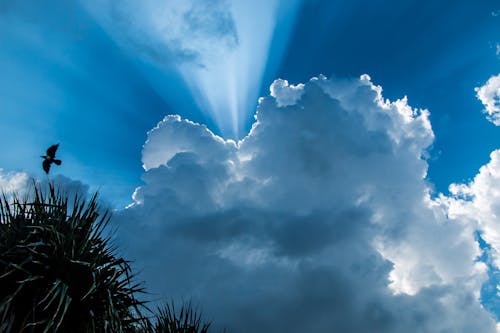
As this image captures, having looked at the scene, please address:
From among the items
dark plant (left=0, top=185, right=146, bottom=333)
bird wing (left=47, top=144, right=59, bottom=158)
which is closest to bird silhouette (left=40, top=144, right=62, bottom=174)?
bird wing (left=47, top=144, right=59, bottom=158)

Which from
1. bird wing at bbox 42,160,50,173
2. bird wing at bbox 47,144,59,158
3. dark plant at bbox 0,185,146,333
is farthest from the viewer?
bird wing at bbox 47,144,59,158

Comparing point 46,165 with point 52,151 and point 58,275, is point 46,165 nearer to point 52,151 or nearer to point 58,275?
point 52,151

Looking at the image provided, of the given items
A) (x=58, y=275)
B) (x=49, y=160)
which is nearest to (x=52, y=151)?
(x=49, y=160)

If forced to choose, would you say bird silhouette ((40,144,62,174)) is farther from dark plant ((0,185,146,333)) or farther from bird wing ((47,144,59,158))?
dark plant ((0,185,146,333))

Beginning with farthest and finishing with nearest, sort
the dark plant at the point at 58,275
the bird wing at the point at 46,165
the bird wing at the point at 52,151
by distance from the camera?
1. the bird wing at the point at 52,151
2. the bird wing at the point at 46,165
3. the dark plant at the point at 58,275

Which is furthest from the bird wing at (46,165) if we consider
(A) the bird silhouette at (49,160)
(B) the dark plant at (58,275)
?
(B) the dark plant at (58,275)

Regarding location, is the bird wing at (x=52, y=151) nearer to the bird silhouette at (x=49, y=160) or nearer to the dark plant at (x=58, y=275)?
the bird silhouette at (x=49, y=160)

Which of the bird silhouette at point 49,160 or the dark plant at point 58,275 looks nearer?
the dark plant at point 58,275

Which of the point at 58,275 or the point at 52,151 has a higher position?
the point at 52,151

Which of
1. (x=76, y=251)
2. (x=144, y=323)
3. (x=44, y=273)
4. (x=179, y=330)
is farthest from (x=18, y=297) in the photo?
(x=179, y=330)

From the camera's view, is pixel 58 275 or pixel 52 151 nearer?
pixel 58 275

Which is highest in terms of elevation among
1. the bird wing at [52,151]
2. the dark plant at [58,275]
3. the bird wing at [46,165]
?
the bird wing at [52,151]

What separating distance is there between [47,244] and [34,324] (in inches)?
58.4

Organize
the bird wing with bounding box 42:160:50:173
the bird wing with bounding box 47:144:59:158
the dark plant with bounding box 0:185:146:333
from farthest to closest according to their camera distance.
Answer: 1. the bird wing with bounding box 47:144:59:158
2. the bird wing with bounding box 42:160:50:173
3. the dark plant with bounding box 0:185:146:333
